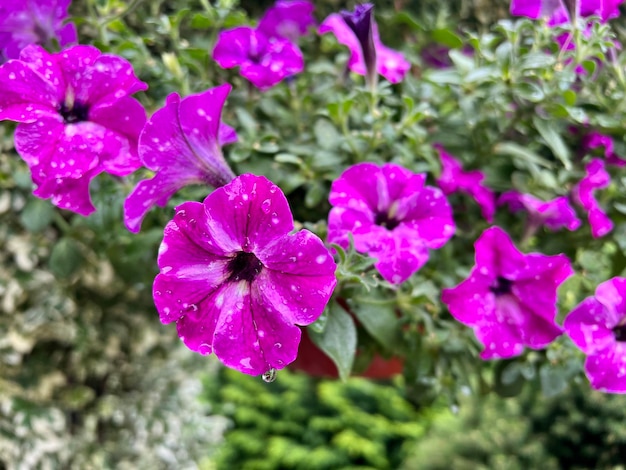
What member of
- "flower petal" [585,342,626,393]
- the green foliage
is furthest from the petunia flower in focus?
the green foliage

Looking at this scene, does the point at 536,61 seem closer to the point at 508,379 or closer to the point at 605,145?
the point at 605,145

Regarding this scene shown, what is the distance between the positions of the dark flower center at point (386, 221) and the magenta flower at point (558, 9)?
1.07 feet

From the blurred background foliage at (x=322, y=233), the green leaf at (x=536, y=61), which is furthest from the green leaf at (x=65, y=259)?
the green leaf at (x=536, y=61)

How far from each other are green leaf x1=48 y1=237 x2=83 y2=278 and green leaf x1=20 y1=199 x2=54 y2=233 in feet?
0.25

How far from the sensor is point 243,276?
50cm

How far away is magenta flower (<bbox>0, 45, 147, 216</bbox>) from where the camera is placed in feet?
1.81

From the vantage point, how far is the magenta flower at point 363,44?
699mm

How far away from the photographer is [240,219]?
0.47 meters

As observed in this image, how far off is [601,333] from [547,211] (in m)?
0.23

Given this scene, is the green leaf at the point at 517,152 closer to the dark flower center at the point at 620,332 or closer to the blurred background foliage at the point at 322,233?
the blurred background foliage at the point at 322,233

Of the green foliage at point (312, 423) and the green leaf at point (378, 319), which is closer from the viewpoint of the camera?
the green leaf at point (378, 319)

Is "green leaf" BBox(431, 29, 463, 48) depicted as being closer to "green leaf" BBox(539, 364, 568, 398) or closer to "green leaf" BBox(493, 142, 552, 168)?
"green leaf" BBox(493, 142, 552, 168)

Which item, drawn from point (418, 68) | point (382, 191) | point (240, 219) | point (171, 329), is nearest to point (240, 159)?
point (382, 191)

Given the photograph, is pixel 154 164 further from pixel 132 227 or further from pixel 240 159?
pixel 240 159
